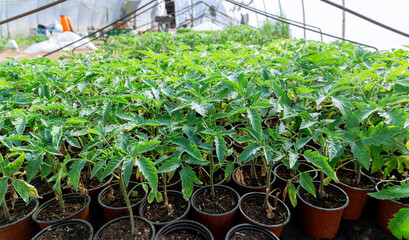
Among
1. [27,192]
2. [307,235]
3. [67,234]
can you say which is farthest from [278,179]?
[27,192]

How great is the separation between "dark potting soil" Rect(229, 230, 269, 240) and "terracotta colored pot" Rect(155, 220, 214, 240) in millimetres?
170

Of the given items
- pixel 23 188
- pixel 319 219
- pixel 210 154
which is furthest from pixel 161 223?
pixel 319 219

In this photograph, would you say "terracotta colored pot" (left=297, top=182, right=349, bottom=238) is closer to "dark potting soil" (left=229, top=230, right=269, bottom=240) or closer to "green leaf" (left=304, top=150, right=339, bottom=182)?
"dark potting soil" (left=229, top=230, right=269, bottom=240)

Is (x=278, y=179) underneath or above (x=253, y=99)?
underneath

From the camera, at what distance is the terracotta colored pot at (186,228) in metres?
1.50

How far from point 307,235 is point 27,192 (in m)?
1.76

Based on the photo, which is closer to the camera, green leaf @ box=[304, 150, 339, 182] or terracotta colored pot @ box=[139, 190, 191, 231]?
green leaf @ box=[304, 150, 339, 182]

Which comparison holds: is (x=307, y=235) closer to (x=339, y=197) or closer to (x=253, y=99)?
(x=339, y=197)

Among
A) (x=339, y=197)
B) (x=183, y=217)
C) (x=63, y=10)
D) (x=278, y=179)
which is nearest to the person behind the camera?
(x=183, y=217)

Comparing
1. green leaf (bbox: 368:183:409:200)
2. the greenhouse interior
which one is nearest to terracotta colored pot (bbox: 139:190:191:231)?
the greenhouse interior

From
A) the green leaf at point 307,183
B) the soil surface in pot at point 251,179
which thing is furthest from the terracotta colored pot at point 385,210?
the soil surface in pot at point 251,179

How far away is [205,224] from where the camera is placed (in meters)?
1.63

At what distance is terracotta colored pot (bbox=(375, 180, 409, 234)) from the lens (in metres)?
1.64

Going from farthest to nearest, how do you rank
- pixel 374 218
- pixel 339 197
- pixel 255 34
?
pixel 255 34 < pixel 374 218 < pixel 339 197
